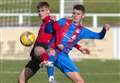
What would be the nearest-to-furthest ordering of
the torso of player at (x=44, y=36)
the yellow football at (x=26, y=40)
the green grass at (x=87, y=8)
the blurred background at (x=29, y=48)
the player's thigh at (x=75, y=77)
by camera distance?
1. the player's thigh at (x=75, y=77)
2. the torso of player at (x=44, y=36)
3. the yellow football at (x=26, y=40)
4. the blurred background at (x=29, y=48)
5. the green grass at (x=87, y=8)

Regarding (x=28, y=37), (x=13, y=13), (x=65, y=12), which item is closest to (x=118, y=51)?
(x=65, y=12)

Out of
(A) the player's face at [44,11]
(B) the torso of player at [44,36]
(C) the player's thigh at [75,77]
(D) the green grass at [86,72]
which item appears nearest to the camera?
(C) the player's thigh at [75,77]

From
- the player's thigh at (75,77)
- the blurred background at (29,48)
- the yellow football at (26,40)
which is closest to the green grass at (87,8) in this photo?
the blurred background at (29,48)

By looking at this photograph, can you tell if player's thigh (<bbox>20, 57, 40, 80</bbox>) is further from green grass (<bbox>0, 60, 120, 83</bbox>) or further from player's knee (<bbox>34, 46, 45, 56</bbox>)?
green grass (<bbox>0, 60, 120, 83</bbox>)

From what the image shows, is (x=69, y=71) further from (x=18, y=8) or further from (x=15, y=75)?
(x=18, y=8)

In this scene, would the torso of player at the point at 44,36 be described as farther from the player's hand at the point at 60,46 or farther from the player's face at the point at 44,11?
the player's hand at the point at 60,46

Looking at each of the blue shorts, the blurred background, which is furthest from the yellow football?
the blurred background

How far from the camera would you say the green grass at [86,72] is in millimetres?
17734

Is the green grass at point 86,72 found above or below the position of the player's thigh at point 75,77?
below

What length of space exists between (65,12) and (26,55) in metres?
2.43

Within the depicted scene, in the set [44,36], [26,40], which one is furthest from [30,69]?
[26,40]

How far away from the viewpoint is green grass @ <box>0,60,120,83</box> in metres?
17.7

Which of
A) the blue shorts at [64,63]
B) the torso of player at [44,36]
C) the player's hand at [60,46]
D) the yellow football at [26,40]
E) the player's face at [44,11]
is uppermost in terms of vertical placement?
the player's face at [44,11]

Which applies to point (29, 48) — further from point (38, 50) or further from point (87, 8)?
point (87, 8)
